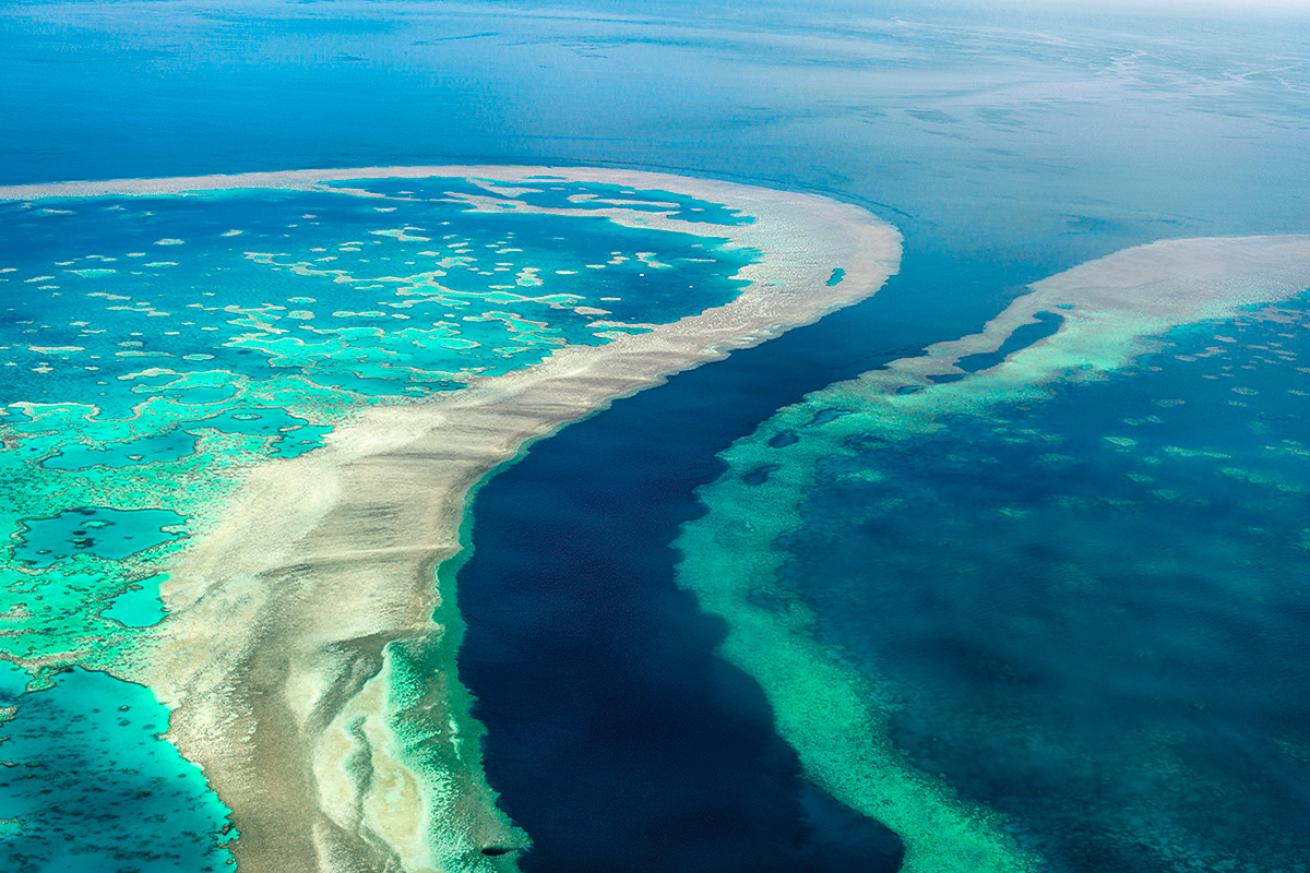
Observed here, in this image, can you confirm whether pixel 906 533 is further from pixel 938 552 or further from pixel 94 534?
pixel 94 534

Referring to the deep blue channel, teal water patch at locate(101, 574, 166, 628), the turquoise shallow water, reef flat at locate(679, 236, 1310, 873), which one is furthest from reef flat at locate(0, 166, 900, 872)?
the turquoise shallow water

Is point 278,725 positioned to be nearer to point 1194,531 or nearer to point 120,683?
point 120,683

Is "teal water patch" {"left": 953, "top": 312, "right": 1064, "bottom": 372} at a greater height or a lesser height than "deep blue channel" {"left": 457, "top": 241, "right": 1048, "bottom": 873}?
greater

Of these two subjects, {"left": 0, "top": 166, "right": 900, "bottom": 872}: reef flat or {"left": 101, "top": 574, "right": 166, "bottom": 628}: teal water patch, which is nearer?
{"left": 0, "top": 166, "right": 900, "bottom": 872}: reef flat

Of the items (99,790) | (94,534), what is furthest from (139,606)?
(99,790)

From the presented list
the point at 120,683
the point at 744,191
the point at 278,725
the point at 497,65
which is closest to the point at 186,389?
the point at 120,683

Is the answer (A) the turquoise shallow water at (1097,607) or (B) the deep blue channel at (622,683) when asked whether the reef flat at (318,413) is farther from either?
(A) the turquoise shallow water at (1097,607)

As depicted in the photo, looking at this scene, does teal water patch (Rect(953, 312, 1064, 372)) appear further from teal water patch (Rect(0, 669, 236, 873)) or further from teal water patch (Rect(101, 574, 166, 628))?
teal water patch (Rect(0, 669, 236, 873))
